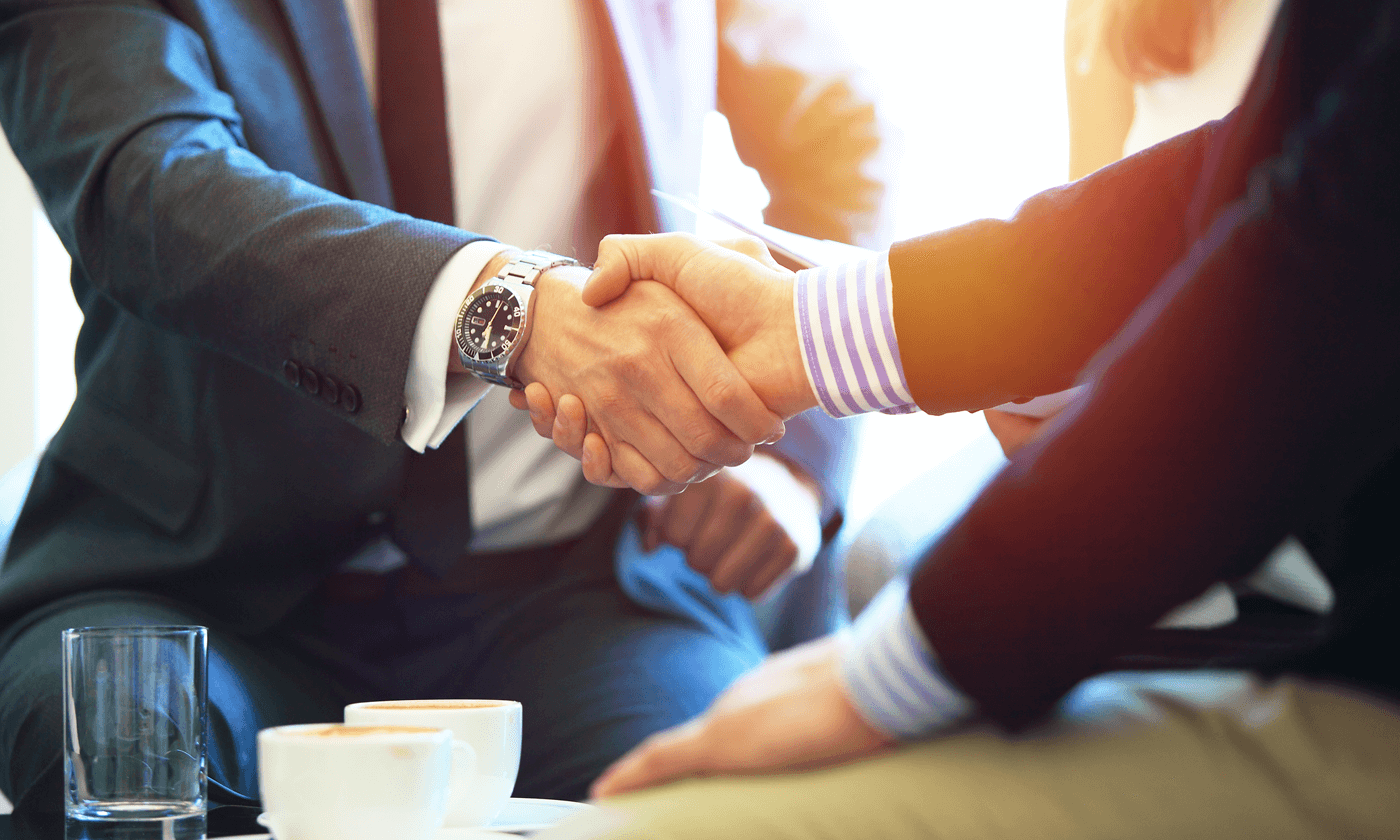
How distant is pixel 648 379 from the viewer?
0.71m

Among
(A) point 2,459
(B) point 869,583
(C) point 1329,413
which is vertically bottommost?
(A) point 2,459

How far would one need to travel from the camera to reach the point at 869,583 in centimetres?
38

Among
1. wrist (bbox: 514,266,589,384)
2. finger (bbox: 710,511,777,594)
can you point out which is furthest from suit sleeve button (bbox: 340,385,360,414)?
finger (bbox: 710,511,777,594)

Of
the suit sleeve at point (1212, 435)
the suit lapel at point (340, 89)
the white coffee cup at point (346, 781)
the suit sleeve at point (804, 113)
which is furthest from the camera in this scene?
the suit sleeve at point (804, 113)

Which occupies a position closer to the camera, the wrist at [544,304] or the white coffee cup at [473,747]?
the white coffee cup at [473,747]

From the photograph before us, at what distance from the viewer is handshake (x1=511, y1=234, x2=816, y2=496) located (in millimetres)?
677

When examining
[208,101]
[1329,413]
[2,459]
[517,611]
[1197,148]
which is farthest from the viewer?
[2,459]

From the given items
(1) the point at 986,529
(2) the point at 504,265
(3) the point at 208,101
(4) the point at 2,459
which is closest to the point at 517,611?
(2) the point at 504,265

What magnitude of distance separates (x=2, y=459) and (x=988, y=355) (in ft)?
5.44

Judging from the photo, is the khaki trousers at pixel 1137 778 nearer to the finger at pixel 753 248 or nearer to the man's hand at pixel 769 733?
the man's hand at pixel 769 733

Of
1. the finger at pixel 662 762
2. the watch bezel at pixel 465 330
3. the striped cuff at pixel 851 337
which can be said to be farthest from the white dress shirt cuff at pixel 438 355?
the finger at pixel 662 762

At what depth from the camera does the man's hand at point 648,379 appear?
683mm

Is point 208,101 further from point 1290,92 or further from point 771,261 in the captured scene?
point 1290,92

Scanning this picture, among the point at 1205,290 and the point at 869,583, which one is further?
the point at 869,583
